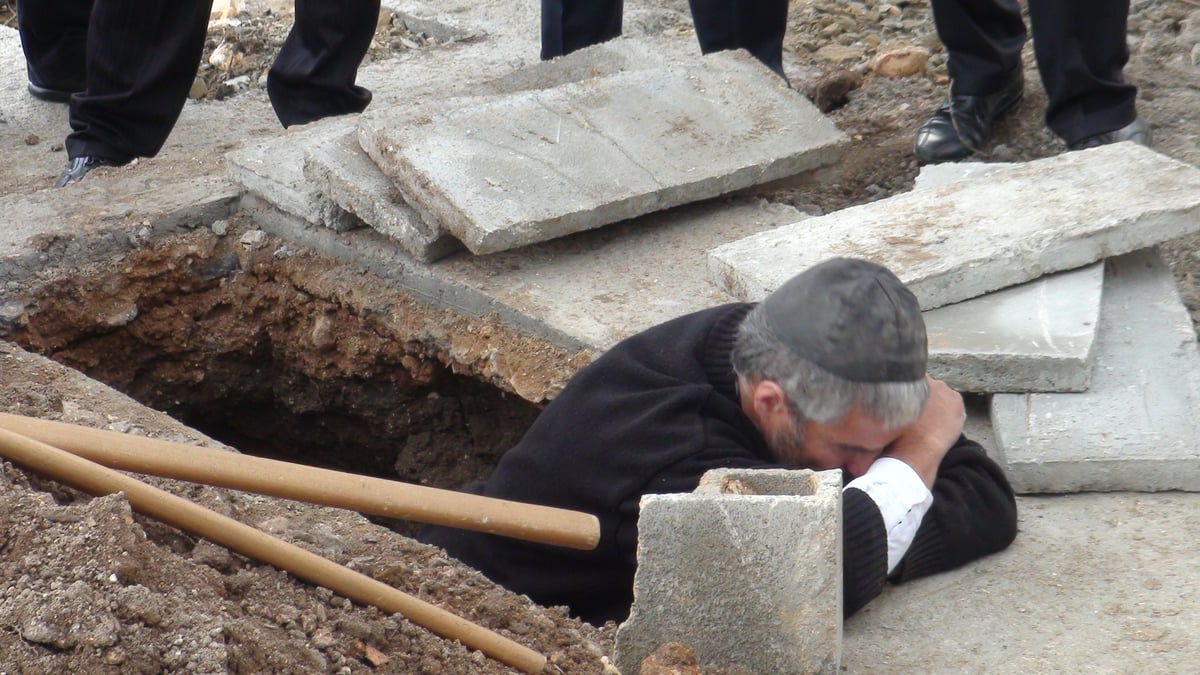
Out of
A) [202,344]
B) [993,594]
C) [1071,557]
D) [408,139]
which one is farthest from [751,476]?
[202,344]

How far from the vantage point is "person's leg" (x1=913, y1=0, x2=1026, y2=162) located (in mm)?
4426

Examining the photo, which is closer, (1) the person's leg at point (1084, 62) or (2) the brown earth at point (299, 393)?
(2) the brown earth at point (299, 393)

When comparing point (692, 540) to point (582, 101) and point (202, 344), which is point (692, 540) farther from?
point (202, 344)

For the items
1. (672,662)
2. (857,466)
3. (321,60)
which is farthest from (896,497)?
(321,60)

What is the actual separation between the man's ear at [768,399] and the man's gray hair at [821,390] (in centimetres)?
1

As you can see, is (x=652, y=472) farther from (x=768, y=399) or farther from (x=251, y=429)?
(x=251, y=429)

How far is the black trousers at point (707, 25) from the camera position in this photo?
16.0 ft

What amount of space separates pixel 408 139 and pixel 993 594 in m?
2.14

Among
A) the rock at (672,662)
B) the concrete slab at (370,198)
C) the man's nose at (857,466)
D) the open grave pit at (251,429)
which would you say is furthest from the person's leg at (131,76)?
the rock at (672,662)

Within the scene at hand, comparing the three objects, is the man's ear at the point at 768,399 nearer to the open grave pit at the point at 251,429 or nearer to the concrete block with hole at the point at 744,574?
the concrete block with hole at the point at 744,574

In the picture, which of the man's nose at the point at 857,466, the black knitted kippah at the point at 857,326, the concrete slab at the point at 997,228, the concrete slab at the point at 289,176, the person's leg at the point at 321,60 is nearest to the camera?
the black knitted kippah at the point at 857,326

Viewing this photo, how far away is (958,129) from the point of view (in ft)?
14.5

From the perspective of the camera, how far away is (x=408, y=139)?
149 inches

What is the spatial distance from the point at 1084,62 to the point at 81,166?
11.5 feet
